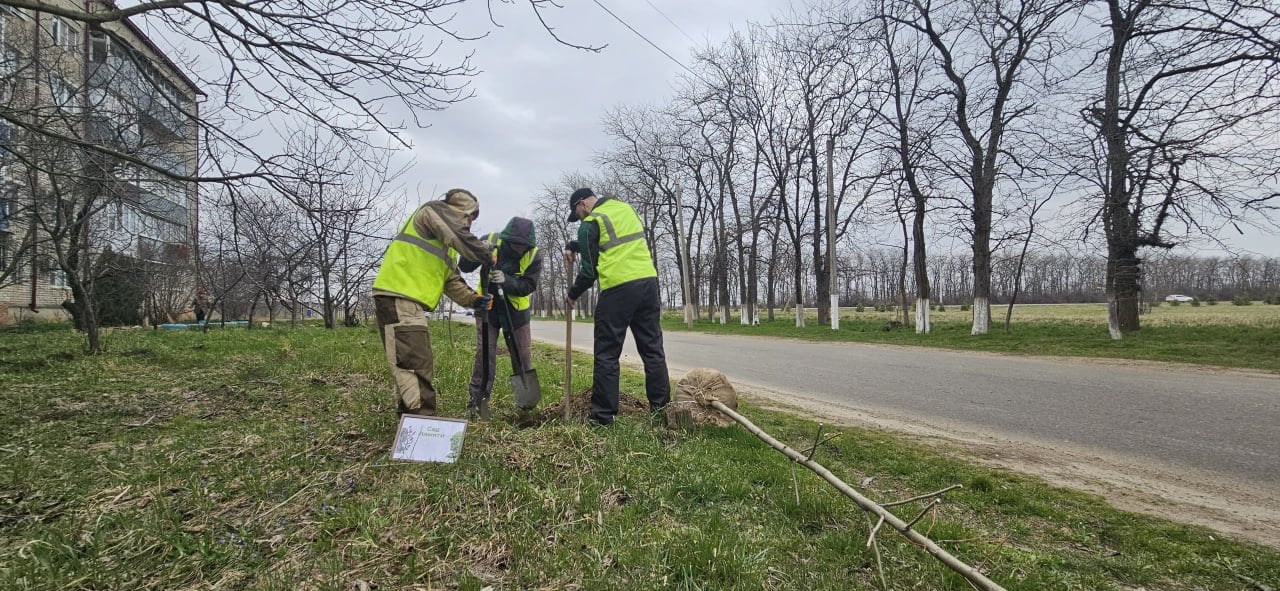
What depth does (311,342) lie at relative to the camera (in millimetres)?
10547

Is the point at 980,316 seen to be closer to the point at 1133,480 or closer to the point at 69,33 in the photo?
the point at 1133,480

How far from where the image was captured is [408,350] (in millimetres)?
3777

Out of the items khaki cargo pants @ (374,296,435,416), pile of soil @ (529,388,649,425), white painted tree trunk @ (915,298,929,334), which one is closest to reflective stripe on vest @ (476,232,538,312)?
pile of soil @ (529,388,649,425)

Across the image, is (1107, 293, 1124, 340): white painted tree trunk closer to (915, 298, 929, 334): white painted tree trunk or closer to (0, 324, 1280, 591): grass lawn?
(915, 298, 929, 334): white painted tree trunk

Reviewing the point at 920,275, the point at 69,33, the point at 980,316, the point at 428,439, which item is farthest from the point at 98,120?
the point at 920,275

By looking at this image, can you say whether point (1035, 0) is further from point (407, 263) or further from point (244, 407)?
point (244, 407)

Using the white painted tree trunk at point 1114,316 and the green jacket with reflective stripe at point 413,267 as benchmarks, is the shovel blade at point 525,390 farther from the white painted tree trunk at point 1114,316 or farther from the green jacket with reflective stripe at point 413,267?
the white painted tree trunk at point 1114,316

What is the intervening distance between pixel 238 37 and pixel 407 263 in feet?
6.06

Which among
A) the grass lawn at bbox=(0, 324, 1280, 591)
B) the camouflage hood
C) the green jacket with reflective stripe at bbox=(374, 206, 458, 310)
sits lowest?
the grass lawn at bbox=(0, 324, 1280, 591)

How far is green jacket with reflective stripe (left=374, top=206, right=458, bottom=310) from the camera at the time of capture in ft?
12.6

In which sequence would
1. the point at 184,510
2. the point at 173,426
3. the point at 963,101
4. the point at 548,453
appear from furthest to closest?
the point at 963,101
the point at 173,426
the point at 548,453
the point at 184,510

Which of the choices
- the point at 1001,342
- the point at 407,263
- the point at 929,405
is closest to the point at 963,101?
the point at 1001,342

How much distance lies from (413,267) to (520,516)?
84.9 inches

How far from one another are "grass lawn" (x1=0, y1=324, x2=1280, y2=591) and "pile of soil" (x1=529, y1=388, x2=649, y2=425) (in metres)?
0.41
